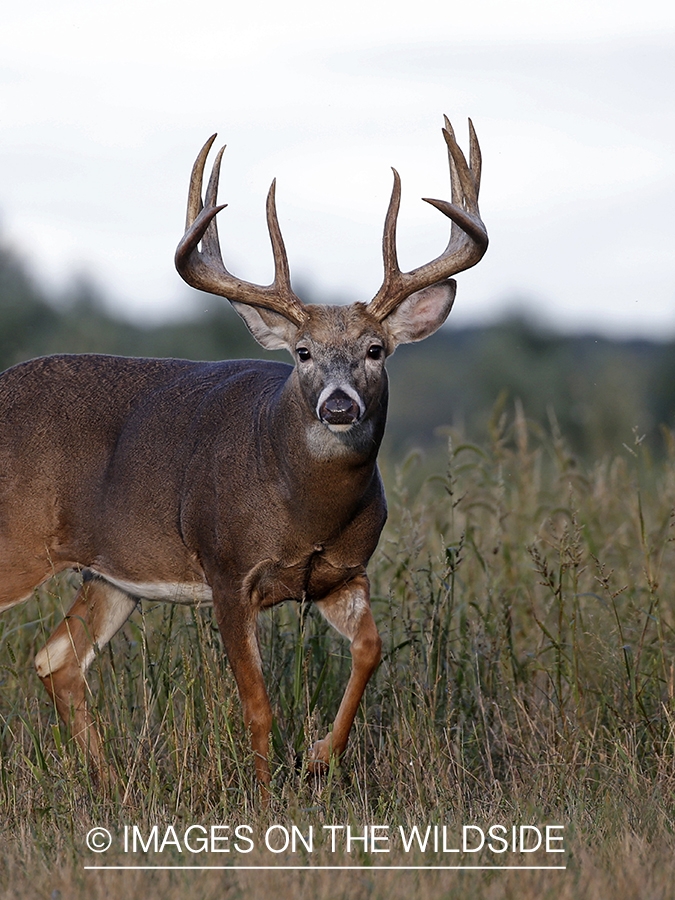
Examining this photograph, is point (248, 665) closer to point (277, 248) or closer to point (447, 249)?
point (277, 248)

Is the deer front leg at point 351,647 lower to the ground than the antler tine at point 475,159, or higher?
lower

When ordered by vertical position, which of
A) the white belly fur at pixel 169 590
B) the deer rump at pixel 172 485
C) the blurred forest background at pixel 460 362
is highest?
the deer rump at pixel 172 485

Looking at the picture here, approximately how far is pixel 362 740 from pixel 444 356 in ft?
180

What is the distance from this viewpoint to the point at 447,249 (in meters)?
4.98

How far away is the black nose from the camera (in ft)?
14.2

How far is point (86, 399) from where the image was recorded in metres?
5.66

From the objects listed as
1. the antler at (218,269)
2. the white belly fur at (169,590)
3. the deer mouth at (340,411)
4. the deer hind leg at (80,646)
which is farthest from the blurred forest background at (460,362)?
the deer mouth at (340,411)

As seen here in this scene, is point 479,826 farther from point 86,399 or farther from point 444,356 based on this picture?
point 444,356

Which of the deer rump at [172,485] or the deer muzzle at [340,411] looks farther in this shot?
the deer rump at [172,485]

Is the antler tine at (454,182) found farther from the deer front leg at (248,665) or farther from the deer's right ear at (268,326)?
the deer front leg at (248,665)

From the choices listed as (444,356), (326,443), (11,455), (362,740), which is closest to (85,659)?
(11,455)

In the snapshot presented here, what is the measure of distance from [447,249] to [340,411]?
1049 millimetres

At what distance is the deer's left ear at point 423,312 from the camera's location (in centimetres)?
505

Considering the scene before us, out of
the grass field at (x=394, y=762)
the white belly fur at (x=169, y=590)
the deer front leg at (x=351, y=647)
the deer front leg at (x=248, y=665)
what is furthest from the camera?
the white belly fur at (x=169, y=590)
